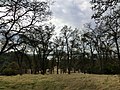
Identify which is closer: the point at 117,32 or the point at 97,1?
the point at 97,1

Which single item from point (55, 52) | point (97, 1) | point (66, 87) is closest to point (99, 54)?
point (55, 52)

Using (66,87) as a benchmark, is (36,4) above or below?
above

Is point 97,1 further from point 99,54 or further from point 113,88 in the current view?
point 99,54

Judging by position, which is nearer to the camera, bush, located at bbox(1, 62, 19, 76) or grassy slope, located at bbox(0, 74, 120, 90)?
grassy slope, located at bbox(0, 74, 120, 90)

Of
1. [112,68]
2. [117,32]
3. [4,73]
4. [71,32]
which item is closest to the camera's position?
[112,68]

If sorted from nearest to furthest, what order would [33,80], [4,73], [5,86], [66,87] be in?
[66,87] < [5,86] < [33,80] < [4,73]

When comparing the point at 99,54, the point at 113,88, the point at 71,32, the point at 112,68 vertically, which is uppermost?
the point at 71,32

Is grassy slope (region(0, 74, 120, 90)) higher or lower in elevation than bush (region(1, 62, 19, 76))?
lower

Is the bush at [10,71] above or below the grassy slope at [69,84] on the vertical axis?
above

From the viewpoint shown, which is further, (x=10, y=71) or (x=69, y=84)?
(x=10, y=71)

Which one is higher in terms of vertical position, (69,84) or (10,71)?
(10,71)

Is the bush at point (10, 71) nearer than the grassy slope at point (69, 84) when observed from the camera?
No

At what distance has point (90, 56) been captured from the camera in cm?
7994

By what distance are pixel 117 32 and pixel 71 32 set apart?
1037 inches
